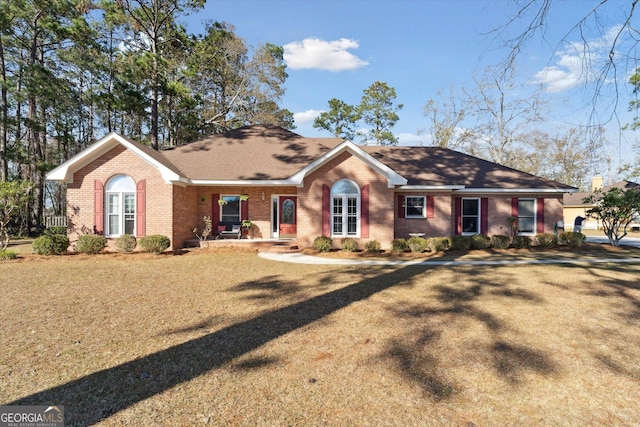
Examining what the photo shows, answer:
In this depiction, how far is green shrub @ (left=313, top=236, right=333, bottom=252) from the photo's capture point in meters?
13.3

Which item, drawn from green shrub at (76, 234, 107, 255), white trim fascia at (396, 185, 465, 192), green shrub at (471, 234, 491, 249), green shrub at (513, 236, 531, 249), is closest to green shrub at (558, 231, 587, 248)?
green shrub at (513, 236, 531, 249)

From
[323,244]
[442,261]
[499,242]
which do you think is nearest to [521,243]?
[499,242]

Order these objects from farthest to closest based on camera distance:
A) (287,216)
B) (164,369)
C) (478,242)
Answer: (287,216), (478,242), (164,369)

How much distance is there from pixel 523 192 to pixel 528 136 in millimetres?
21449

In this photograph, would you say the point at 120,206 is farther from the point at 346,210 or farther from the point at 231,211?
the point at 346,210

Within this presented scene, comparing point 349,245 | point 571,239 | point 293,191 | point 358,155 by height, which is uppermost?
Result: point 358,155

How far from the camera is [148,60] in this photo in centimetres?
2148

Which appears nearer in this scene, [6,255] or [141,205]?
[6,255]

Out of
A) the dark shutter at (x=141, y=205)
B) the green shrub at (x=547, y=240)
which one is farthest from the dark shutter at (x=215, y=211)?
the green shrub at (x=547, y=240)

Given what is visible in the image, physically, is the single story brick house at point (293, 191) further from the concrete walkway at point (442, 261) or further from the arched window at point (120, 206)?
the concrete walkway at point (442, 261)

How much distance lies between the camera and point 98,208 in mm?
13367

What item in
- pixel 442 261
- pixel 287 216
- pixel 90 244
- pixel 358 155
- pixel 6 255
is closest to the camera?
pixel 6 255

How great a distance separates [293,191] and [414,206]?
20.2 ft

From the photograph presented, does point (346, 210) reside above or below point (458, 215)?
above
